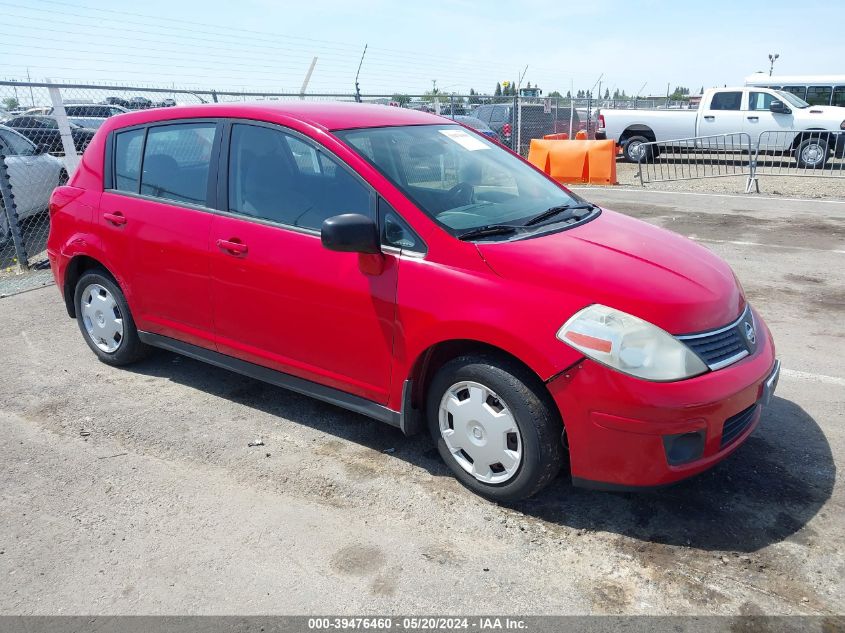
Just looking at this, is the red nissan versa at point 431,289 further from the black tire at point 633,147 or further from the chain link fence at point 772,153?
the black tire at point 633,147

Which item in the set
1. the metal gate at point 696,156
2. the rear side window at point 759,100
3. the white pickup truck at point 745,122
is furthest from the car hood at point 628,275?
the rear side window at point 759,100

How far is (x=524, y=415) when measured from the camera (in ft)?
9.57

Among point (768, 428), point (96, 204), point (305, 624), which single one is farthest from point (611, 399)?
point (96, 204)

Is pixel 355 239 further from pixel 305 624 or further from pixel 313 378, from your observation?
pixel 305 624

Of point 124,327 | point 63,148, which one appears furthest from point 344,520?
point 63,148

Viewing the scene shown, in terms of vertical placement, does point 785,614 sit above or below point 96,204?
below

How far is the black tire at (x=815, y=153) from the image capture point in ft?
52.0

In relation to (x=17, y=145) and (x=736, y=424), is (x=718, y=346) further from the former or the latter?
(x=17, y=145)

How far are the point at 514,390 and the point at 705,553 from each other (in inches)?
40.3

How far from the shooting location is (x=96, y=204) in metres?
4.55

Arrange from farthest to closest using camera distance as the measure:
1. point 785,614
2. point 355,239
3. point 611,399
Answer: point 355,239 → point 611,399 → point 785,614

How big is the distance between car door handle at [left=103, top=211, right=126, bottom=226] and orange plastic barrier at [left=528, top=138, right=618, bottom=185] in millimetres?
11418

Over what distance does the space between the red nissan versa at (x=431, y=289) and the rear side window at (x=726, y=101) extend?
15.5 m

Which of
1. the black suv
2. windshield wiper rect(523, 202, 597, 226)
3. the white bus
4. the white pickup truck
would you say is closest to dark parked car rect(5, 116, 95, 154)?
windshield wiper rect(523, 202, 597, 226)
